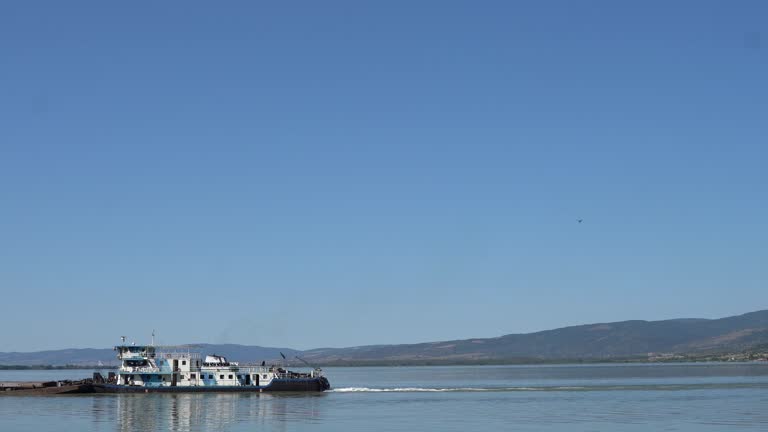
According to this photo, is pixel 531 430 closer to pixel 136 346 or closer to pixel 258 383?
pixel 258 383

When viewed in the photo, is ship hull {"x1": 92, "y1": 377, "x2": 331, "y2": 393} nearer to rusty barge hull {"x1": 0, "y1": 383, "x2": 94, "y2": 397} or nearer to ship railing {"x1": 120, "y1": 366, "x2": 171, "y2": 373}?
rusty barge hull {"x1": 0, "y1": 383, "x2": 94, "y2": 397}

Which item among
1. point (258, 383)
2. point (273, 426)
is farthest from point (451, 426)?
point (258, 383)

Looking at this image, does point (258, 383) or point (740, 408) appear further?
point (258, 383)

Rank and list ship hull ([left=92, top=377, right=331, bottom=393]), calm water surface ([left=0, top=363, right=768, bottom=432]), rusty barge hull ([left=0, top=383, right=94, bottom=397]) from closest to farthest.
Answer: calm water surface ([left=0, top=363, right=768, bottom=432]) < ship hull ([left=92, top=377, right=331, bottom=393]) < rusty barge hull ([left=0, top=383, right=94, bottom=397])

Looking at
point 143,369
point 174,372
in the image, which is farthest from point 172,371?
point 143,369

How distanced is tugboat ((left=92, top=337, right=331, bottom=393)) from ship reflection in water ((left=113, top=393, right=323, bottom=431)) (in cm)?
97

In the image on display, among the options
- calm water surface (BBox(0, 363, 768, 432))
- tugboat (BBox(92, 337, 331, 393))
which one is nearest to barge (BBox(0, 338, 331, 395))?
tugboat (BBox(92, 337, 331, 393))

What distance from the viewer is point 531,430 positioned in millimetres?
67438

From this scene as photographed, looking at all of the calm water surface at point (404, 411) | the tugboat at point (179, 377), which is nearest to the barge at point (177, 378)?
the tugboat at point (179, 377)

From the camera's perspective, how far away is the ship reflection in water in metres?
75.3

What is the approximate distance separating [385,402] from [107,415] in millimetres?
29028

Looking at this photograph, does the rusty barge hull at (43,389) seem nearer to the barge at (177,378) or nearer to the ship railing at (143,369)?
the barge at (177,378)

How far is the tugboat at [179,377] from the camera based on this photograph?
105 m

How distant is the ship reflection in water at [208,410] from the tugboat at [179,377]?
967 millimetres
